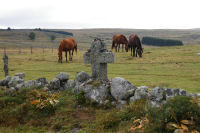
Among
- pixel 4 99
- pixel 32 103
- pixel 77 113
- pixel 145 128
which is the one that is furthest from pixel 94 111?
pixel 4 99

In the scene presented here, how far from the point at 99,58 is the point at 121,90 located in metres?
2.50

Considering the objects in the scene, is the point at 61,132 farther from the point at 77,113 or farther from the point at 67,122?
the point at 77,113

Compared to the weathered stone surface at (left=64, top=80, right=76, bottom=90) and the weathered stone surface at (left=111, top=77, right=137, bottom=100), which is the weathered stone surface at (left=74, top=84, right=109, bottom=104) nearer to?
the weathered stone surface at (left=111, top=77, right=137, bottom=100)

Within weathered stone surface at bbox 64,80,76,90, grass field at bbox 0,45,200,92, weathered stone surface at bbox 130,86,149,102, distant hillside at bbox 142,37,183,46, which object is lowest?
grass field at bbox 0,45,200,92

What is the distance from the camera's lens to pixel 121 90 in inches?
441

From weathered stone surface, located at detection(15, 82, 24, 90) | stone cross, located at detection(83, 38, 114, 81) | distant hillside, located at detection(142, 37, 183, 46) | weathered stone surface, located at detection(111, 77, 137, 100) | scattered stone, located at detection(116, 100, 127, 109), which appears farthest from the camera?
distant hillside, located at detection(142, 37, 183, 46)

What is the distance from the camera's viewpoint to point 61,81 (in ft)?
47.3

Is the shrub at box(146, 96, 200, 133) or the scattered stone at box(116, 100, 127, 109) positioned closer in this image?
the shrub at box(146, 96, 200, 133)

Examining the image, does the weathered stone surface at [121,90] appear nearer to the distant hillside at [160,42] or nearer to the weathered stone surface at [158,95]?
the weathered stone surface at [158,95]

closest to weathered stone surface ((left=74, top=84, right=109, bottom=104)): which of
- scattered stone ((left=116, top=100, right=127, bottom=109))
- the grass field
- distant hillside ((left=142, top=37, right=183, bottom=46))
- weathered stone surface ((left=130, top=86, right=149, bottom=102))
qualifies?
scattered stone ((left=116, top=100, right=127, bottom=109))

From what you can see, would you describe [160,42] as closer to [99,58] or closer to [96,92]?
[99,58]

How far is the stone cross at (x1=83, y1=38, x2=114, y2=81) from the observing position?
41.8 ft

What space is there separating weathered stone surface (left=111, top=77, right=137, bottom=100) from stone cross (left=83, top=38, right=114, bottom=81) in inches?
60.3

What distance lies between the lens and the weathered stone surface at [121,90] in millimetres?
11076
